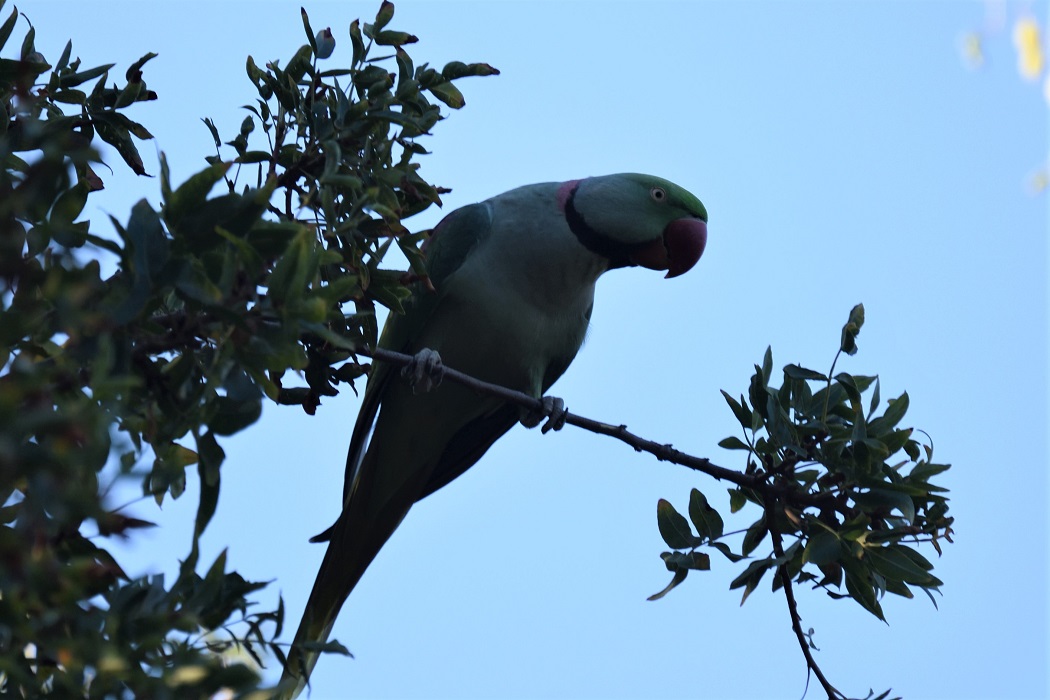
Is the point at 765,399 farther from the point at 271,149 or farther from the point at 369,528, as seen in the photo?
the point at 369,528

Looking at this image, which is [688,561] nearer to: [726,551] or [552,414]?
[726,551]

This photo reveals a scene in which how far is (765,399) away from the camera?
8.49ft

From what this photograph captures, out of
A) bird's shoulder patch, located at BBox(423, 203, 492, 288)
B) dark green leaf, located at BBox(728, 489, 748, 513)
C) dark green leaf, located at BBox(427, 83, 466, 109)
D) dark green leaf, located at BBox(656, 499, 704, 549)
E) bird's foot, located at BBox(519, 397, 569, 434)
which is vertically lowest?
dark green leaf, located at BBox(656, 499, 704, 549)

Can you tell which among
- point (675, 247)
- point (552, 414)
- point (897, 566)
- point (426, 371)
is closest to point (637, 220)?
point (675, 247)

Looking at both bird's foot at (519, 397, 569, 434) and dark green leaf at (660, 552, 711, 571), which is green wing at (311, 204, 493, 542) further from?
dark green leaf at (660, 552, 711, 571)

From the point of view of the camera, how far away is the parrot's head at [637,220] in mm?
3879

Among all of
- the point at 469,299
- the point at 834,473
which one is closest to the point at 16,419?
the point at 834,473

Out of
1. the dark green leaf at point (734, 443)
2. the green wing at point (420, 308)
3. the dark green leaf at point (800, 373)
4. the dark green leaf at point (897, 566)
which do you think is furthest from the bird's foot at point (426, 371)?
the dark green leaf at point (897, 566)

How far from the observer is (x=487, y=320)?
3.73m

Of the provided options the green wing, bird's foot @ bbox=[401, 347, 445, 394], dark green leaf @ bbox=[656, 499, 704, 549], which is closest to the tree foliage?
dark green leaf @ bbox=[656, 499, 704, 549]

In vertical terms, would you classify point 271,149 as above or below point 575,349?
below

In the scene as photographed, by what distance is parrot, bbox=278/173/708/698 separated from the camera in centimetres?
374

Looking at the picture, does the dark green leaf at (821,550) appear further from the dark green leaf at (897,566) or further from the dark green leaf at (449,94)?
the dark green leaf at (449,94)

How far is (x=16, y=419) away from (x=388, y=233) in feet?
4.31
